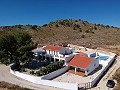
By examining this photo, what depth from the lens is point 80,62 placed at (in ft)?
139

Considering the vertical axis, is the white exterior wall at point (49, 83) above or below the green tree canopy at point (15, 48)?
below

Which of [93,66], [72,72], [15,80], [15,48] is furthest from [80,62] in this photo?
[15,48]

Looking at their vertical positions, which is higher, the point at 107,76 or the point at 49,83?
the point at 107,76

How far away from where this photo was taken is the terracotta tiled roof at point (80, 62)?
135 ft

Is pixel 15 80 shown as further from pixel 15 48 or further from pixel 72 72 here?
pixel 72 72

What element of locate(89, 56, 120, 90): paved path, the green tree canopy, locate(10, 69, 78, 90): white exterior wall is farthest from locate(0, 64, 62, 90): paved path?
locate(89, 56, 120, 90): paved path

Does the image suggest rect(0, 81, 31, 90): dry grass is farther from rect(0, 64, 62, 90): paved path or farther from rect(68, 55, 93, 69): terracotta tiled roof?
rect(68, 55, 93, 69): terracotta tiled roof

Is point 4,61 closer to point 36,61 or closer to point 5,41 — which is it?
point 5,41

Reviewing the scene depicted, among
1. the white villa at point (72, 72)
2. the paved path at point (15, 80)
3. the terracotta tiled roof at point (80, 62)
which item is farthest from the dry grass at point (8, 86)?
the terracotta tiled roof at point (80, 62)

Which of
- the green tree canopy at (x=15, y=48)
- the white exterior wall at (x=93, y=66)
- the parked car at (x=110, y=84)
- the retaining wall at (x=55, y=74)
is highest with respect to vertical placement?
the green tree canopy at (x=15, y=48)

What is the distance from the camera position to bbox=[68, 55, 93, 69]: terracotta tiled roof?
41.1 metres

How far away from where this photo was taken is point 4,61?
41.9 meters

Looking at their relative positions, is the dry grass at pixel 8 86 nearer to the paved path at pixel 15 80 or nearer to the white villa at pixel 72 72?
the paved path at pixel 15 80

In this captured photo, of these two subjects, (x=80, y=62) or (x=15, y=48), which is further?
(x=15, y=48)
